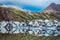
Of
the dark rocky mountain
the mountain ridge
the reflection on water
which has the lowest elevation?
the reflection on water

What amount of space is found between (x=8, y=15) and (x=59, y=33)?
4.82 feet

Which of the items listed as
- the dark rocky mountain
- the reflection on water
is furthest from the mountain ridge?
the reflection on water

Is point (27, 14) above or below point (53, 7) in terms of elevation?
below

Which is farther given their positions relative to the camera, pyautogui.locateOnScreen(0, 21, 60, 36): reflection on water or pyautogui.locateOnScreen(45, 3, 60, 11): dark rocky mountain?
pyautogui.locateOnScreen(45, 3, 60, 11): dark rocky mountain

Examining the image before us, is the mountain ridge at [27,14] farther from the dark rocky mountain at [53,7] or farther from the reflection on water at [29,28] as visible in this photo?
the reflection on water at [29,28]

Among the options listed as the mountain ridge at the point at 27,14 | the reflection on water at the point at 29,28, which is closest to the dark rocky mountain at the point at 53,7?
the mountain ridge at the point at 27,14

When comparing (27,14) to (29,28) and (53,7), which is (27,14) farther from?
(53,7)

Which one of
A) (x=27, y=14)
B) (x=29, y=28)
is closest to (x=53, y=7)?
(x=27, y=14)

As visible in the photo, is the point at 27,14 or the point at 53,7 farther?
the point at 53,7

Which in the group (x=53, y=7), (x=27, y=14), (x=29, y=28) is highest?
(x=53, y=7)

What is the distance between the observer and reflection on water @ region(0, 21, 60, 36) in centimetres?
496

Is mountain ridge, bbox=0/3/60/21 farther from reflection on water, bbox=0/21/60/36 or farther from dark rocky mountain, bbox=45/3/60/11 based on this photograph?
reflection on water, bbox=0/21/60/36

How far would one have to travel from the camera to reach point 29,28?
5.03 metres

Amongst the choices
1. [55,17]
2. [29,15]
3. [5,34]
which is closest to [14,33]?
[5,34]
